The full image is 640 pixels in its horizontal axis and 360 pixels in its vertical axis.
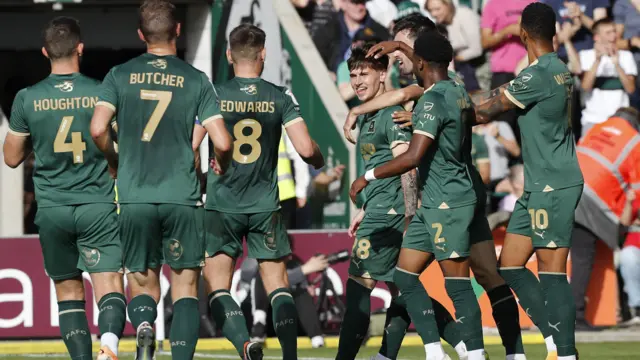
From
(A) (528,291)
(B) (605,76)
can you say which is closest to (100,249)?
(A) (528,291)

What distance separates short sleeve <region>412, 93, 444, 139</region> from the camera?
869cm

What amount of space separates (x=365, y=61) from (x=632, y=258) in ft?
19.1

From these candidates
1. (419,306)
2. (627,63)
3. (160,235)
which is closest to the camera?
(160,235)

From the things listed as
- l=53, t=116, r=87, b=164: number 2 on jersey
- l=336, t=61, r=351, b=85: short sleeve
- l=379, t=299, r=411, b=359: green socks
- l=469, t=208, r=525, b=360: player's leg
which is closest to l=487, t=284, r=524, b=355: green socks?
l=469, t=208, r=525, b=360: player's leg

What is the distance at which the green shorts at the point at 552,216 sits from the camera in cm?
905

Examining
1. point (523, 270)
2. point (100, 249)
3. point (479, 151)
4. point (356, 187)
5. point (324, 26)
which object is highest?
point (324, 26)

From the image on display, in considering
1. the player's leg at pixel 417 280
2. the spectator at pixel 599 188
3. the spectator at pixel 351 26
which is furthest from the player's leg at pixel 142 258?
the spectator at pixel 351 26

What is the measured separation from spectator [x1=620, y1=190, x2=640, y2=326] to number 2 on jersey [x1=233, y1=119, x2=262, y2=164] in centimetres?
627

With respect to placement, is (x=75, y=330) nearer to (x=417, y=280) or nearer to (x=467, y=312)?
(x=417, y=280)

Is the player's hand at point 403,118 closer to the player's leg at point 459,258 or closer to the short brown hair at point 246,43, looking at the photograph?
the player's leg at point 459,258

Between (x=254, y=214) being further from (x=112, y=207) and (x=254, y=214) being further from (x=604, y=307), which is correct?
(x=604, y=307)

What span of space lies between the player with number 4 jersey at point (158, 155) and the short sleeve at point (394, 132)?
5.13ft

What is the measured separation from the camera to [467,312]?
8891mm

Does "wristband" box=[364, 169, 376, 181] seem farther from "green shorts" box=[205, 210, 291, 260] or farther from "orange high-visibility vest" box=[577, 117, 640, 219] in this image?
"orange high-visibility vest" box=[577, 117, 640, 219]
